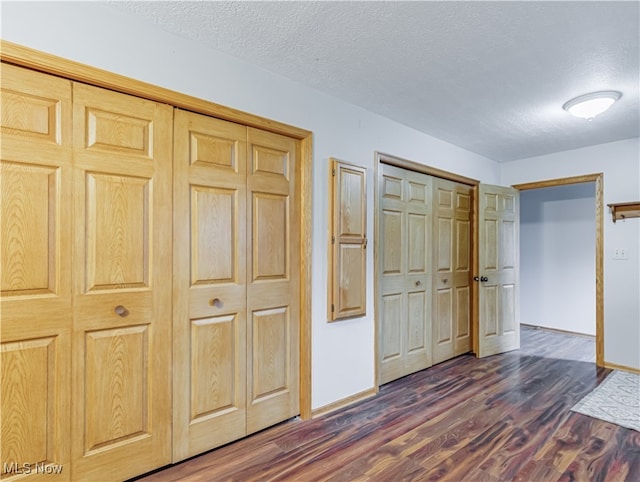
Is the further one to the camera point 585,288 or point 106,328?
point 585,288

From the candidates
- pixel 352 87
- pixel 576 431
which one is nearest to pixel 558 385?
pixel 576 431

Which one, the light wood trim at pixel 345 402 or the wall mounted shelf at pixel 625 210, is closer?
the light wood trim at pixel 345 402

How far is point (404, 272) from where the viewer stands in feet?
11.1

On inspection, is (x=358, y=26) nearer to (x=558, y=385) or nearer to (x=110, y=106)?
(x=110, y=106)

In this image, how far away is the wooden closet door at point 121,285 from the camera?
1673mm

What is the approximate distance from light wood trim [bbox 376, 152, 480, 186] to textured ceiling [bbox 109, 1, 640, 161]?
1.20ft

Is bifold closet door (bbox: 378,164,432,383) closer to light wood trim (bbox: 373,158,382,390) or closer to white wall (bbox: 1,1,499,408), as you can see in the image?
light wood trim (bbox: 373,158,382,390)

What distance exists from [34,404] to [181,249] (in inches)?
37.0

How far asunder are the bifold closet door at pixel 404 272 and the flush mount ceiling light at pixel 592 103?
1.32 metres

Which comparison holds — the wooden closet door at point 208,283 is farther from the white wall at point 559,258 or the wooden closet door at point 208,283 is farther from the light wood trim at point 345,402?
the white wall at point 559,258

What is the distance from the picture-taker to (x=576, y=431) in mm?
2352

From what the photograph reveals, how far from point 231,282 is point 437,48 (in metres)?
1.86

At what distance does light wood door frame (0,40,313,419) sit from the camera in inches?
60.3
